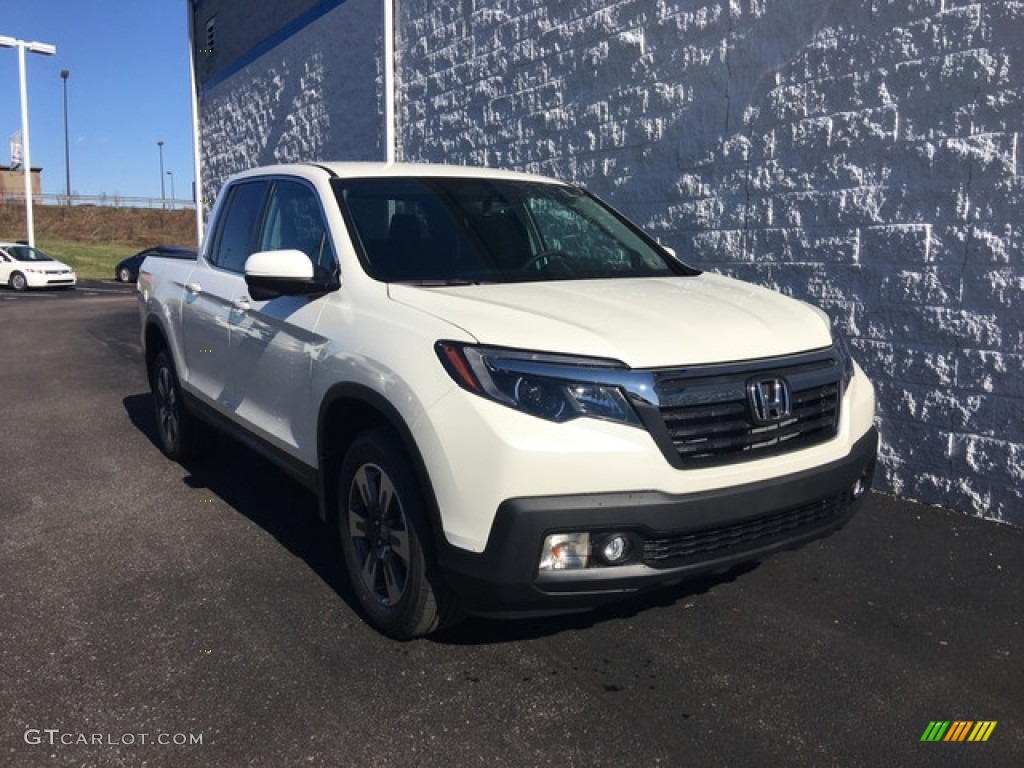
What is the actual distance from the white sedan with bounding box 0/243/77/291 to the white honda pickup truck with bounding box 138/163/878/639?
2740 centimetres

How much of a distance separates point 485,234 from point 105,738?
8.21 ft

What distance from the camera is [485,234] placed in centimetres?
414

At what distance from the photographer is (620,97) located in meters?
6.98

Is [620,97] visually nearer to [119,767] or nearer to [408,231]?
[408,231]

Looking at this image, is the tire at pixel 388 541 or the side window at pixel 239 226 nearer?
the tire at pixel 388 541

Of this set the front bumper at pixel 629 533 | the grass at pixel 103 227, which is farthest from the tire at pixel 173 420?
the grass at pixel 103 227

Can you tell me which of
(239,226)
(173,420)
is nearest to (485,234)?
(239,226)

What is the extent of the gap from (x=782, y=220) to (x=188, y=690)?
14.7 feet

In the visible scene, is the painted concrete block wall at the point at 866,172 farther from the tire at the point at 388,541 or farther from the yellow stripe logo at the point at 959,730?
the tire at the point at 388,541

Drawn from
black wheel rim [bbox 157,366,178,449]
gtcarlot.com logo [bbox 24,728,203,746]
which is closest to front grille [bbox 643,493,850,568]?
gtcarlot.com logo [bbox 24,728,203,746]

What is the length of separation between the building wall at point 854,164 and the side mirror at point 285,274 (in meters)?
3.35

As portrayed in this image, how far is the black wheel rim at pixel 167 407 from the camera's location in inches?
234

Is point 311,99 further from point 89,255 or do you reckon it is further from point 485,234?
point 89,255

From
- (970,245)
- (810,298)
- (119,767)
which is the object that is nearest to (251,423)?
(119,767)
